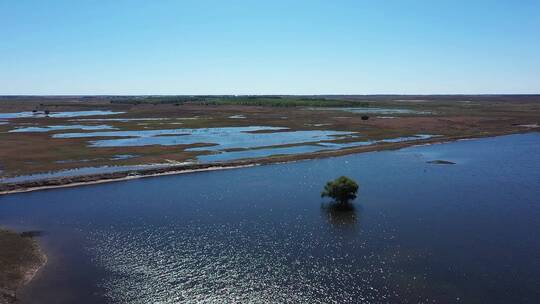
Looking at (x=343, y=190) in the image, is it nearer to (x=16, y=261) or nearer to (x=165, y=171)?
(x=165, y=171)

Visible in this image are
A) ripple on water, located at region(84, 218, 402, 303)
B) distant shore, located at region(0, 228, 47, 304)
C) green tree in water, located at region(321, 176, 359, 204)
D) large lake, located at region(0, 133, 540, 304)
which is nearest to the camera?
ripple on water, located at region(84, 218, 402, 303)

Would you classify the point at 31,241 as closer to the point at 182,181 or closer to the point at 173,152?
the point at 182,181

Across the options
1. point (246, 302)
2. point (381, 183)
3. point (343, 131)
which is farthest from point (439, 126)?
point (246, 302)

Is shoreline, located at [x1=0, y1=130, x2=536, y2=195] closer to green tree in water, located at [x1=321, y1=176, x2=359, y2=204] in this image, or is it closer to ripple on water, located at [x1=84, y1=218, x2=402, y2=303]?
ripple on water, located at [x1=84, y1=218, x2=402, y2=303]

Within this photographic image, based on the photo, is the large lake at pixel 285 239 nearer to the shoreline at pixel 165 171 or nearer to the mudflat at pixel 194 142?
the shoreline at pixel 165 171

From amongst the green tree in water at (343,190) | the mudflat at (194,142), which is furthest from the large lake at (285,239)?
the mudflat at (194,142)

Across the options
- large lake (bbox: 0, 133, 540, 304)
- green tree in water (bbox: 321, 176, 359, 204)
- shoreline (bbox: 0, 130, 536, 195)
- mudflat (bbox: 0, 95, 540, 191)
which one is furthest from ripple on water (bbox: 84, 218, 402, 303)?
mudflat (bbox: 0, 95, 540, 191)
